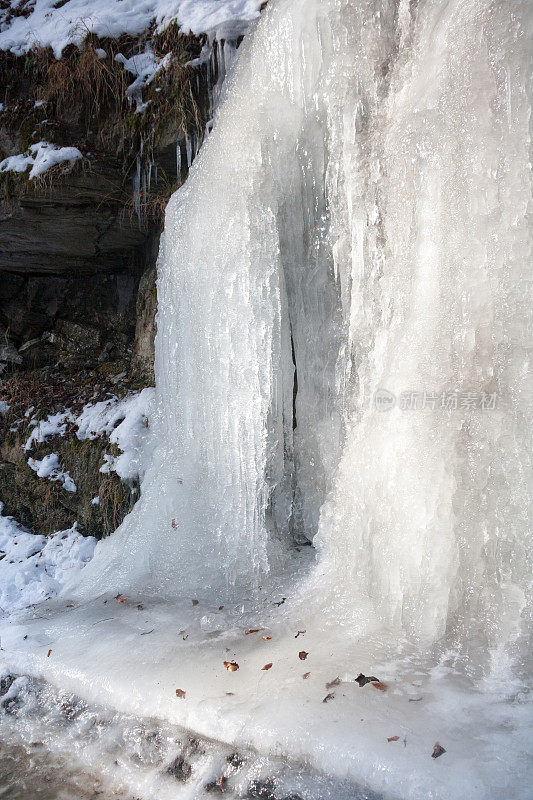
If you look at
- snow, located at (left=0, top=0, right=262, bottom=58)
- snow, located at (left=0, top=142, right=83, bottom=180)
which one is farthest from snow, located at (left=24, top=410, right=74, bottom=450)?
snow, located at (left=0, top=0, right=262, bottom=58)

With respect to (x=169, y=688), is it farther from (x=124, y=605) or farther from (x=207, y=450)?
(x=207, y=450)

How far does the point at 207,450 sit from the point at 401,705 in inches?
84.9

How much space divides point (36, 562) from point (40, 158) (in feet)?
10.4

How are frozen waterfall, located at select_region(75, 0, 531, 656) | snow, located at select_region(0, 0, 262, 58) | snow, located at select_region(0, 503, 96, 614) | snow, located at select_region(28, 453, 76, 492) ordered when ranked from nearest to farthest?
1. frozen waterfall, located at select_region(75, 0, 531, 656)
2. snow, located at select_region(0, 0, 262, 58)
3. snow, located at select_region(0, 503, 96, 614)
4. snow, located at select_region(28, 453, 76, 492)

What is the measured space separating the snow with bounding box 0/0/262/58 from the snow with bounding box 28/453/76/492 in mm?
3327

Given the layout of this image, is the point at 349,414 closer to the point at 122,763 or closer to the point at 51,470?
the point at 122,763

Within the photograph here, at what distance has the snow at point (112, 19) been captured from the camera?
4039 mm

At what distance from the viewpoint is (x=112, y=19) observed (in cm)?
462

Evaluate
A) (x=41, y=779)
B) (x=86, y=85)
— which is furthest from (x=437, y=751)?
(x=86, y=85)

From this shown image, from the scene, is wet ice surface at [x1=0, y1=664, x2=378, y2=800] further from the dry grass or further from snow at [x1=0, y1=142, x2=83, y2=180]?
the dry grass

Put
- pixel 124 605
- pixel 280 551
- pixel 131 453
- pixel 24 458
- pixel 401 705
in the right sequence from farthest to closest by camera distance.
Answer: pixel 24 458 → pixel 131 453 → pixel 280 551 → pixel 124 605 → pixel 401 705

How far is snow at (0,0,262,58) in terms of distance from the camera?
404cm

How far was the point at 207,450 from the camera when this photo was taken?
3797 millimetres

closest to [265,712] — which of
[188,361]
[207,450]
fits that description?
[207,450]
